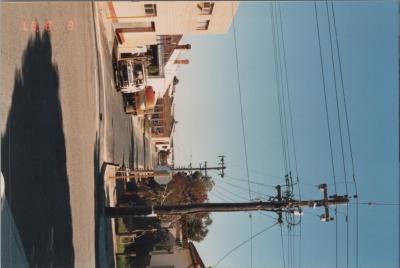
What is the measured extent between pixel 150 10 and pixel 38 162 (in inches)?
560

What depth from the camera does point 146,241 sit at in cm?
2806

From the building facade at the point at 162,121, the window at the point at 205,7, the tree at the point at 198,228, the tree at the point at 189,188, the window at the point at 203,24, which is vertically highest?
the window at the point at 205,7

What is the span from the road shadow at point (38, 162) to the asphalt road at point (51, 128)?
3 cm

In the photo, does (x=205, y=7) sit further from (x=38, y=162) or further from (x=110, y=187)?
(x=38, y=162)

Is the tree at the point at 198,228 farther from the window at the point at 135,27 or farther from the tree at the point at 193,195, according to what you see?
the window at the point at 135,27

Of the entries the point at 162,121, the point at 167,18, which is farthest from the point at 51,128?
the point at 162,121

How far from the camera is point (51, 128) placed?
556 inches

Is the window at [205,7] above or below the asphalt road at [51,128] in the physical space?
above

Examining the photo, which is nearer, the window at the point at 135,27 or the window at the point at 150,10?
the window at the point at 150,10

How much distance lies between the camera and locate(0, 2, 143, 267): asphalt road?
37.2ft

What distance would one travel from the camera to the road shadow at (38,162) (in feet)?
36.6

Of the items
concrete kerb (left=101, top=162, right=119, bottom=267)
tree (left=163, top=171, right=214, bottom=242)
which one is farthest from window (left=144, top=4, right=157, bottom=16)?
tree (left=163, top=171, right=214, bottom=242)

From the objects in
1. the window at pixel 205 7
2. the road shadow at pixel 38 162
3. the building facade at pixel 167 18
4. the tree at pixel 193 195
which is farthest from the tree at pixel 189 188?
the road shadow at pixel 38 162

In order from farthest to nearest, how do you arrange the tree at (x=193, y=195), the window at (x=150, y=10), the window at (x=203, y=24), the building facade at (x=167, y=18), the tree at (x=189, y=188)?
the tree at (x=193, y=195)
the tree at (x=189, y=188)
the window at (x=203, y=24)
the window at (x=150, y=10)
the building facade at (x=167, y=18)
